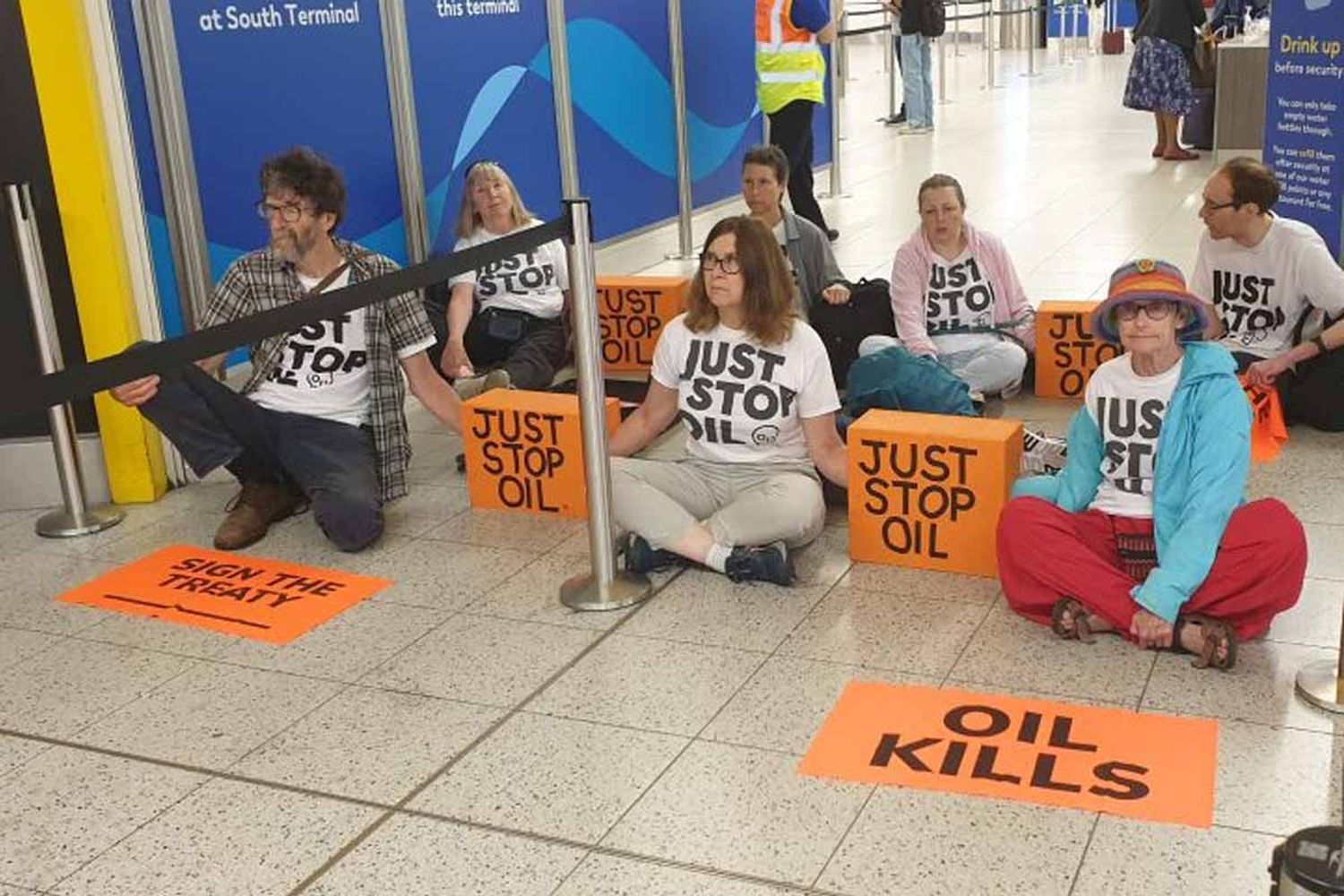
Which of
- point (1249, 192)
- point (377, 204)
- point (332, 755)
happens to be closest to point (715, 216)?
point (377, 204)

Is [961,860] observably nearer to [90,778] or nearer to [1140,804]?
[1140,804]

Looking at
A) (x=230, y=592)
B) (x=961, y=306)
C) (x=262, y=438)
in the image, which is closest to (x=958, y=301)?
(x=961, y=306)

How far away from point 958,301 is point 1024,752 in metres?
2.76

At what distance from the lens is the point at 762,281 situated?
413 cm

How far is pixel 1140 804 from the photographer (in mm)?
2877

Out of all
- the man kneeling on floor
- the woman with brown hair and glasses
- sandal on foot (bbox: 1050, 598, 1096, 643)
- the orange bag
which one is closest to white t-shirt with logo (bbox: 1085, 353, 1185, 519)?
sandal on foot (bbox: 1050, 598, 1096, 643)

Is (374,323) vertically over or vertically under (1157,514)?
over

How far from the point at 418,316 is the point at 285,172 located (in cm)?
59

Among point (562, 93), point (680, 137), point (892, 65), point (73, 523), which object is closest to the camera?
point (73, 523)

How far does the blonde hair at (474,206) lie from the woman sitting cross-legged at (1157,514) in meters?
2.82

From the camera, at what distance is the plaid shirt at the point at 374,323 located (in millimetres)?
→ 4719

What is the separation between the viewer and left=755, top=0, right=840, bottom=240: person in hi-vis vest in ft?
28.5

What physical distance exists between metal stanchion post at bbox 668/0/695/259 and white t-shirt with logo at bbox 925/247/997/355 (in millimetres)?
3477

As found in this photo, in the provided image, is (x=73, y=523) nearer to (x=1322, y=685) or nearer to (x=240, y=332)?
(x=240, y=332)
